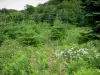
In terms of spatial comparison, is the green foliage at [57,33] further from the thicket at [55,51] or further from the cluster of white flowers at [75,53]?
the cluster of white flowers at [75,53]

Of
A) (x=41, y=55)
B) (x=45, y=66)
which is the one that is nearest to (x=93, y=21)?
(x=41, y=55)

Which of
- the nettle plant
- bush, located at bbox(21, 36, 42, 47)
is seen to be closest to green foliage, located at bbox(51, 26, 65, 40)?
bush, located at bbox(21, 36, 42, 47)

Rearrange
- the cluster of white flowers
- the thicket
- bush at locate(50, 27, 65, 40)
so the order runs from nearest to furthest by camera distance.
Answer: the thicket
the cluster of white flowers
bush at locate(50, 27, 65, 40)

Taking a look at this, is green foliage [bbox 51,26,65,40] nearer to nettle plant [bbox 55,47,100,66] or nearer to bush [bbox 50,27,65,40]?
bush [bbox 50,27,65,40]

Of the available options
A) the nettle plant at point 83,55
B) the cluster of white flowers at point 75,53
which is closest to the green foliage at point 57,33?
the nettle plant at point 83,55

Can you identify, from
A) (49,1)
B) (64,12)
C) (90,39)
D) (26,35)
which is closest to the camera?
(90,39)

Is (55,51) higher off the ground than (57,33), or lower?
higher

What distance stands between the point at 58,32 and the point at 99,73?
31.6ft

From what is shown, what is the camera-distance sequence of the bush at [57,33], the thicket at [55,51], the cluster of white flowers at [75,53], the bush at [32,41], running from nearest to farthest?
the thicket at [55,51]
the cluster of white flowers at [75,53]
the bush at [32,41]
the bush at [57,33]

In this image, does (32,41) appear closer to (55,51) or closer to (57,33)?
(57,33)

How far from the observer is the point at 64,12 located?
89.3ft

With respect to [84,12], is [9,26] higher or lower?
lower

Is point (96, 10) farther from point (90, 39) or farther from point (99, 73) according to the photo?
point (99, 73)

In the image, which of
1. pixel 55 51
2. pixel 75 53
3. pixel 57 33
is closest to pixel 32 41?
pixel 57 33
